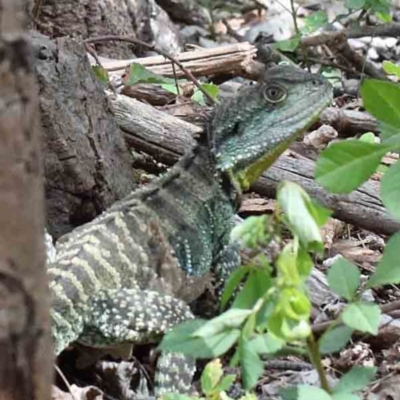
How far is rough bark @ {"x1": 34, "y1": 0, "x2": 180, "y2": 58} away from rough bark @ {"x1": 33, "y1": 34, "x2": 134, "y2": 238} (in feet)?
7.60

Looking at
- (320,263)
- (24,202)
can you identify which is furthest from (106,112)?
(24,202)

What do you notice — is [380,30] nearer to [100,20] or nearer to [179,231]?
[100,20]

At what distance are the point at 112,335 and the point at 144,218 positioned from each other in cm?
77

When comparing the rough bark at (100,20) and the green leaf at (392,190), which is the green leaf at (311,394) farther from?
the rough bark at (100,20)

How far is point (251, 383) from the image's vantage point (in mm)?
2566

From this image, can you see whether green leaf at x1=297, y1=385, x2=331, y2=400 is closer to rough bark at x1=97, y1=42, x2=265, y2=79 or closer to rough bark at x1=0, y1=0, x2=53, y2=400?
rough bark at x1=0, y1=0, x2=53, y2=400

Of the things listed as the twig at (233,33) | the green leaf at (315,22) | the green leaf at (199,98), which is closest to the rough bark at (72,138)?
the green leaf at (199,98)

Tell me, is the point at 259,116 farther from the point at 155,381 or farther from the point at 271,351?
the point at 271,351

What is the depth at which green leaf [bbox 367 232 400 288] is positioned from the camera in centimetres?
282

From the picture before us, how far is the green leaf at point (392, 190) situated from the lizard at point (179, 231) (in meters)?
1.37

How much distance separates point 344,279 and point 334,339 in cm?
16

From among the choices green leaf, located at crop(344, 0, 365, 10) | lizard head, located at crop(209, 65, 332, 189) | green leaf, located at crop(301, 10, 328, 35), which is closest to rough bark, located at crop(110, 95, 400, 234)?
lizard head, located at crop(209, 65, 332, 189)

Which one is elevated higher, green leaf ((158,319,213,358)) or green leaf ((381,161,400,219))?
green leaf ((381,161,400,219))

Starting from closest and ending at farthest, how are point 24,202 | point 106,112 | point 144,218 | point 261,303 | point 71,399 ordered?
point 24,202 → point 261,303 → point 71,399 → point 144,218 → point 106,112
